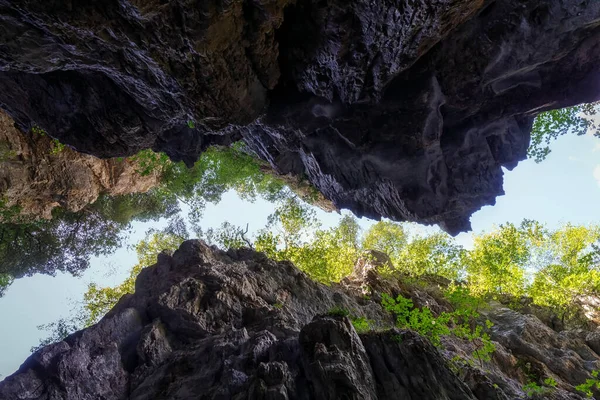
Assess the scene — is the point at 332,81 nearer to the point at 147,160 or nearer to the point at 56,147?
the point at 56,147

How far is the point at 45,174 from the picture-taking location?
17.9 meters

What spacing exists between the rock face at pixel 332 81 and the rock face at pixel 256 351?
5401mm

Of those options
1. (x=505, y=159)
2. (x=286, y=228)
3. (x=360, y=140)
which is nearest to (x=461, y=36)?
(x=360, y=140)

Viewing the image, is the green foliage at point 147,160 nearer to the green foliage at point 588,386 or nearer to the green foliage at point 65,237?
the green foliage at point 65,237

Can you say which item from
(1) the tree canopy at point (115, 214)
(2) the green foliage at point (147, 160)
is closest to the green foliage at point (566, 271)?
(1) the tree canopy at point (115, 214)

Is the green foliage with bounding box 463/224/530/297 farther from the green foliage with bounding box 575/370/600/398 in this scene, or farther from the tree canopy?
the tree canopy

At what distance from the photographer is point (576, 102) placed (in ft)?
40.4

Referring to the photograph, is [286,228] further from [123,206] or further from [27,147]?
[27,147]

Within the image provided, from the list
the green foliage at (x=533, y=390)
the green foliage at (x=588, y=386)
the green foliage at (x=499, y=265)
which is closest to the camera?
the green foliage at (x=533, y=390)

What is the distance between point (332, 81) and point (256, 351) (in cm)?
856

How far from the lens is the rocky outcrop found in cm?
1600

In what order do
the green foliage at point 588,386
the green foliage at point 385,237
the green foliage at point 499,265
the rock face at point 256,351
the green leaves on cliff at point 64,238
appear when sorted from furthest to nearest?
the green foliage at point 385,237
the green foliage at point 499,265
the green leaves on cliff at point 64,238
the green foliage at point 588,386
the rock face at point 256,351

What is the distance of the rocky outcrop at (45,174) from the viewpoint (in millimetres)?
16000

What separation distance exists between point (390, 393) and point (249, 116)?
863 cm
